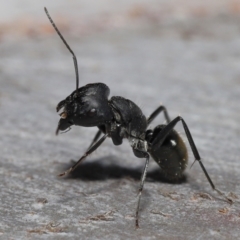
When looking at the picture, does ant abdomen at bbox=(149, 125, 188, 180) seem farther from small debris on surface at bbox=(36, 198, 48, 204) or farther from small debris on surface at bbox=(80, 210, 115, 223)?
small debris on surface at bbox=(36, 198, 48, 204)

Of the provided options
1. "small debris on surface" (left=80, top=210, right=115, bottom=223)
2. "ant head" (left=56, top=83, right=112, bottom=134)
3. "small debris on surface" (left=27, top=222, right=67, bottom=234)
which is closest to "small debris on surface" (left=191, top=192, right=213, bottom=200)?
"small debris on surface" (left=80, top=210, right=115, bottom=223)

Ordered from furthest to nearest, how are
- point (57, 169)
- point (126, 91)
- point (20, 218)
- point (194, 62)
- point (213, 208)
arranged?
point (194, 62) < point (126, 91) < point (57, 169) < point (213, 208) < point (20, 218)

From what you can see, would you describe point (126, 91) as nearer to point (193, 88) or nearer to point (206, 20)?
point (193, 88)

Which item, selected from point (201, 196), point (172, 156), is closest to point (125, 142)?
point (172, 156)

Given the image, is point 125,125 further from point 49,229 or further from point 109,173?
point 49,229

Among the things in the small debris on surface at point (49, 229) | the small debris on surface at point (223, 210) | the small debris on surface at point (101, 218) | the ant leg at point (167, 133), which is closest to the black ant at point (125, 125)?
the ant leg at point (167, 133)

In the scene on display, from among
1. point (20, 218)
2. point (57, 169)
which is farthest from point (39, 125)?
point (20, 218)
